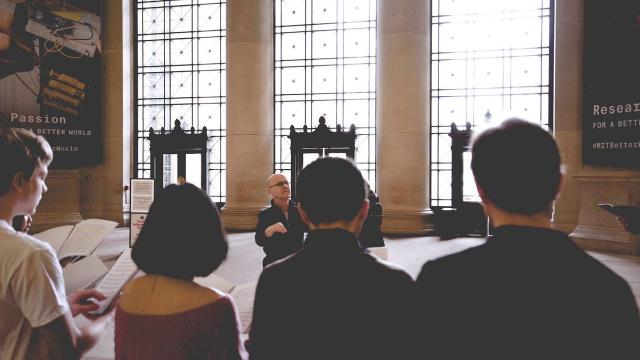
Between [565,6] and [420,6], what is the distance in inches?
132

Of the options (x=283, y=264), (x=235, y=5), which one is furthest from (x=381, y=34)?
(x=283, y=264)

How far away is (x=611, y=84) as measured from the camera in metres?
Answer: 10.2

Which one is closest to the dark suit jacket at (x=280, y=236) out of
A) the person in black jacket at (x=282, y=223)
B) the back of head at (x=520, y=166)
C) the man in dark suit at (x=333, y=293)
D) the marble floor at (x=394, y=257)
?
the person in black jacket at (x=282, y=223)

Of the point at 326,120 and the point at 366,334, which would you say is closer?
the point at 366,334

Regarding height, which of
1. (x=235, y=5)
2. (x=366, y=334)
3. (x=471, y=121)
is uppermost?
(x=235, y=5)

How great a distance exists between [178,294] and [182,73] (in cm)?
1433

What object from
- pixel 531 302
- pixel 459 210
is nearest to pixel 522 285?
pixel 531 302

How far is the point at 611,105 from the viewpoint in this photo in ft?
33.3

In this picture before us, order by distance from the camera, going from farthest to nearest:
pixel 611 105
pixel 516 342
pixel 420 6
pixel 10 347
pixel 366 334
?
pixel 420 6
pixel 611 105
pixel 10 347
pixel 366 334
pixel 516 342

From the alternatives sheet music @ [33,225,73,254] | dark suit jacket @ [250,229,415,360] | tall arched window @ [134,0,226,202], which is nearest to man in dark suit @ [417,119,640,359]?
dark suit jacket @ [250,229,415,360]

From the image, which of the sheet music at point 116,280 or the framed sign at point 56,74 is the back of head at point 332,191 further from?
the framed sign at point 56,74

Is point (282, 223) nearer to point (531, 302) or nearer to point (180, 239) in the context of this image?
point (180, 239)

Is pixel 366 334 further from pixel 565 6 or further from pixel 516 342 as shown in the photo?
pixel 565 6

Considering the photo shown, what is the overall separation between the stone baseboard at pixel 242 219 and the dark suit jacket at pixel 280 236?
27.2 ft
